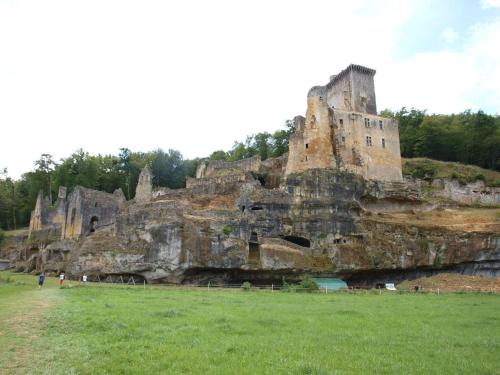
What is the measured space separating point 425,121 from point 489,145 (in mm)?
10298

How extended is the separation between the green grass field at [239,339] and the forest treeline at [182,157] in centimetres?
5802

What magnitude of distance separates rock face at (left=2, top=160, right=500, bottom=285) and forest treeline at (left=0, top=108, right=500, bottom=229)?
2658cm

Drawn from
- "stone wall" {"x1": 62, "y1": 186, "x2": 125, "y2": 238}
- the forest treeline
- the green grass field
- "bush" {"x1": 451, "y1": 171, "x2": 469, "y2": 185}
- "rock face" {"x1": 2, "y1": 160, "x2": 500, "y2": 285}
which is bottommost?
the green grass field

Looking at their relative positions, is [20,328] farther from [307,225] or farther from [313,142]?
[313,142]

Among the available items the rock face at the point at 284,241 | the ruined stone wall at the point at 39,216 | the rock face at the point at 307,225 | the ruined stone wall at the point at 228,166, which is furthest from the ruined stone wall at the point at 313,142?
the ruined stone wall at the point at 39,216

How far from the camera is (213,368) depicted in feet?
31.8

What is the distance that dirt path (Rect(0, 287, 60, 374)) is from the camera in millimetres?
10469

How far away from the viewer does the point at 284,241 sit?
40031mm

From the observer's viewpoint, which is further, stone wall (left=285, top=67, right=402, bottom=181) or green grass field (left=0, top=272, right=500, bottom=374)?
stone wall (left=285, top=67, right=402, bottom=181)

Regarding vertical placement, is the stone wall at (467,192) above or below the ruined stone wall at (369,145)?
below

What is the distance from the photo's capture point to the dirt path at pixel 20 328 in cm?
1047

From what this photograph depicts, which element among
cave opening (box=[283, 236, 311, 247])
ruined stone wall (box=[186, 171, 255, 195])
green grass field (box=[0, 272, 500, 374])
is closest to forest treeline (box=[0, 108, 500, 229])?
ruined stone wall (box=[186, 171, 255, 195])

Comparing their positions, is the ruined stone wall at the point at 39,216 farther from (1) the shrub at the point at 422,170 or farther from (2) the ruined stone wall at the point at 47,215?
(1) the shrub at the point at 422,170

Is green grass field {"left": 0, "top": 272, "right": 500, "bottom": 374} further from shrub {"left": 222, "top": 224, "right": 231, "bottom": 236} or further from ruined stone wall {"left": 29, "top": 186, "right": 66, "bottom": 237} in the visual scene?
ruined stone wall {"left": 29, "top": 186, "right": 66, "bottom": 237}
